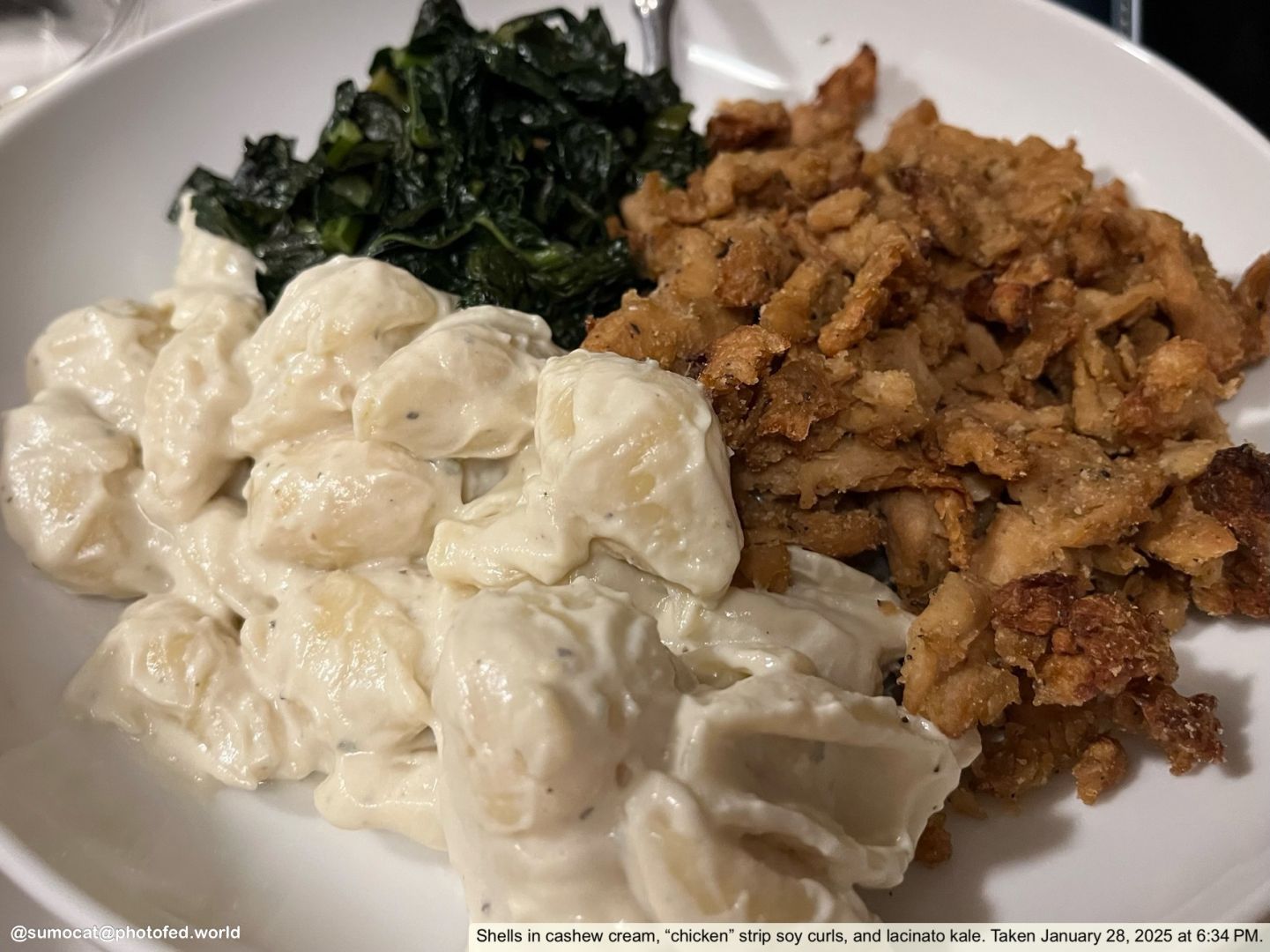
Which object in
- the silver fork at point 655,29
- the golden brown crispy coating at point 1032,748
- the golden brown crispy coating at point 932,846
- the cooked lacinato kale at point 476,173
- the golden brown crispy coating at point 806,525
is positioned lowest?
the golden brown crispy coating at point 932,846

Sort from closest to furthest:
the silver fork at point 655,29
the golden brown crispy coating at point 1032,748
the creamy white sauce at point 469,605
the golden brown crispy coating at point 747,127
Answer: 1. the creamy white sauce at point 469,605
2. the golden brown crispy coating at point 1032,748
3. the golden brown crispy coating at point 747,127
4. the silver fork at point 655,29

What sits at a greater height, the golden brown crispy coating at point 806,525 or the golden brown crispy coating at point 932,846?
the golden brown crispy coating at point 806,525

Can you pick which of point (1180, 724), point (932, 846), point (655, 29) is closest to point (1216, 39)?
point (655, 29)

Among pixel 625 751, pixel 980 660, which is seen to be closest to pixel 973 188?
pixel 980 660

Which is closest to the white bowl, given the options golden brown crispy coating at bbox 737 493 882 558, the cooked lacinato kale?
the cooked lacinato kale

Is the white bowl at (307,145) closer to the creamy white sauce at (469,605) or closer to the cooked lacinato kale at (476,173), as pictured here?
the creamy white sauce at (469,605)

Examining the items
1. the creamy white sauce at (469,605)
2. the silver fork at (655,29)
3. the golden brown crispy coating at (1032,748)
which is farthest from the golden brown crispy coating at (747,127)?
the golden brown crispy coating at (1032,748)

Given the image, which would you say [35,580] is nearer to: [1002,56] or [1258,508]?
[1258,508]
